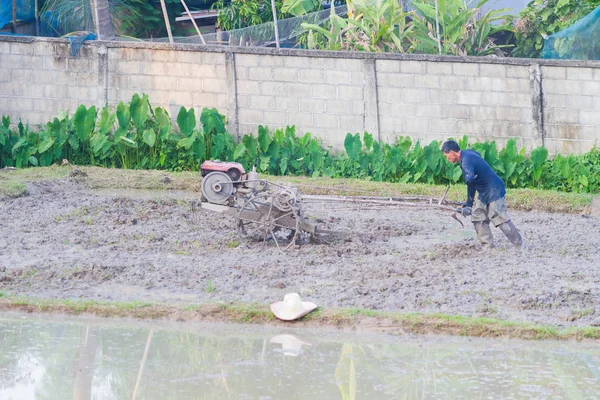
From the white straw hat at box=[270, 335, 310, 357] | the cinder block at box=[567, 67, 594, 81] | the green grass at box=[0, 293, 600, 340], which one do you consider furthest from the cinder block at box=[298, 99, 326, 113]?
the white straw hat at box=[270, 335, 310, 357]

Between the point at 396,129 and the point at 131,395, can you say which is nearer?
the point at 131,395

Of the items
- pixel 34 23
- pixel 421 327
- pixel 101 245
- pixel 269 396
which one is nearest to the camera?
pixel 269 396

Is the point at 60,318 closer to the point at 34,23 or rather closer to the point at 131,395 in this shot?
the point at 131,395

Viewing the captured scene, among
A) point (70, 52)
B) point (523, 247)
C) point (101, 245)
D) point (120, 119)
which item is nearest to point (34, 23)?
point (70, 52)

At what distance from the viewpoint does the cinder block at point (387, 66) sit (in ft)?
49.6

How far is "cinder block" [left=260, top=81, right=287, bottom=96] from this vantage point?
1544 centimetres

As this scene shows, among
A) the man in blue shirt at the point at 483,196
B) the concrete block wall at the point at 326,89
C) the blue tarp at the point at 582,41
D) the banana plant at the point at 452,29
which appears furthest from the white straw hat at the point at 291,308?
the banana plant at the point at 452,29

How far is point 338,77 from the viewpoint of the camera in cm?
1537

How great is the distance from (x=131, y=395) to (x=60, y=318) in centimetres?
194

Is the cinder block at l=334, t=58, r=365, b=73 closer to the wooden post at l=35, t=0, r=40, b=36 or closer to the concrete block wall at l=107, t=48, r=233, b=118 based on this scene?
the concrete block wall at l=107, t=48, r=233, b=118

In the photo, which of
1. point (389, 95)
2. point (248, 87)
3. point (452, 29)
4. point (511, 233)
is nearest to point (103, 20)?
point (248, 87)

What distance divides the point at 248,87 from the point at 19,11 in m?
5.47

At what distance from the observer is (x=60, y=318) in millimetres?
7914

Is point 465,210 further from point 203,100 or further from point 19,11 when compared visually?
point 19,11
